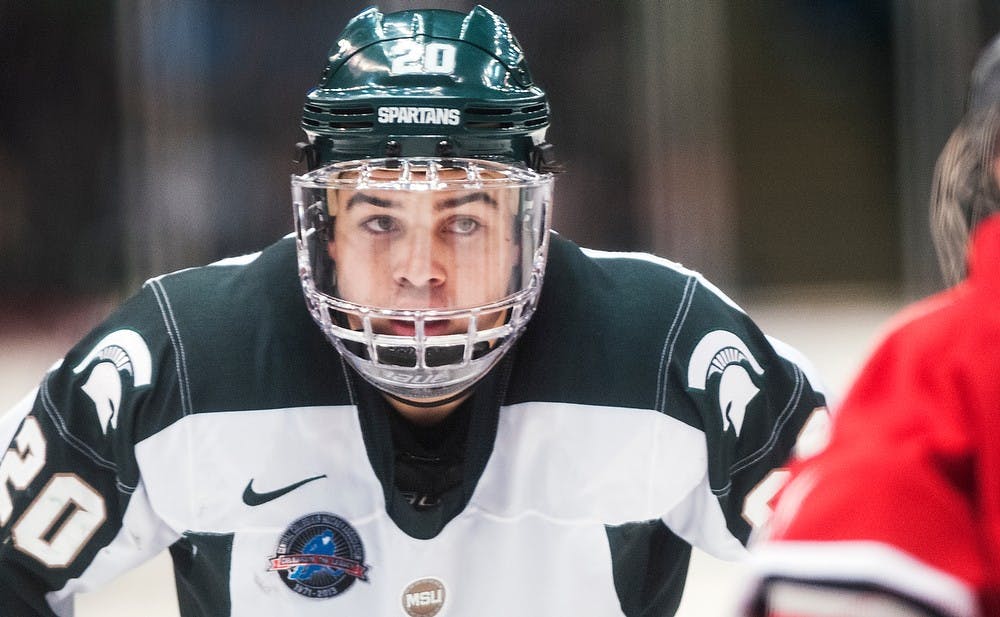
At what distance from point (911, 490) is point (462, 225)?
37.7 inches

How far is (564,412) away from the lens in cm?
163

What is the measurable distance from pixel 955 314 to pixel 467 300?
884 mm

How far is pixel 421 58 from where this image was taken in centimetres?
158

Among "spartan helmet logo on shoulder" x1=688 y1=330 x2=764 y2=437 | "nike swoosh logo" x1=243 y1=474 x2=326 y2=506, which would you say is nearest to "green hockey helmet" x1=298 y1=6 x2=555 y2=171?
"spartan helmet logo on shoulder" x1=688 y1=330 x2=764 y2=437

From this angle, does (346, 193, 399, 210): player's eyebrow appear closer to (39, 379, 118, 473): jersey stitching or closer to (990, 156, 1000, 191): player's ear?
(39, 379, 118, 473): jersey stitching

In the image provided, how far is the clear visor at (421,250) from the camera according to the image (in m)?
1.51

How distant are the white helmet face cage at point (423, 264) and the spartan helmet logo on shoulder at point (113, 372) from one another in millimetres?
243

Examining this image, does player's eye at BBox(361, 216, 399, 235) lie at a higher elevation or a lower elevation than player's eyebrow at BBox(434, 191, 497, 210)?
lower

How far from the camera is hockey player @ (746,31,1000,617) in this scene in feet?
2.09

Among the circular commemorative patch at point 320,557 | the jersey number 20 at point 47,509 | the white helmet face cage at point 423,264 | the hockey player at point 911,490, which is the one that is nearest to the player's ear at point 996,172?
the hockey player at point 911,490

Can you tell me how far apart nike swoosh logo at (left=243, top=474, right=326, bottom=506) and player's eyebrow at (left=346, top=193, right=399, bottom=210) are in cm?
36

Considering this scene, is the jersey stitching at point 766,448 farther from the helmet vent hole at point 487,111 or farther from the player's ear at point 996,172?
the player's ear at point 996,172

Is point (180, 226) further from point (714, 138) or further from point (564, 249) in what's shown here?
point (564, 249)

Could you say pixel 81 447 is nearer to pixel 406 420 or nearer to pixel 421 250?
pixel 406 420
